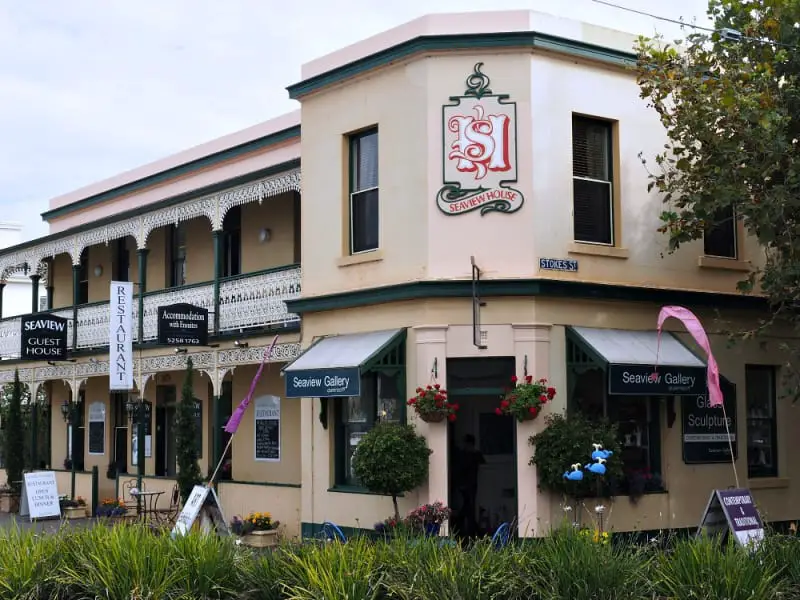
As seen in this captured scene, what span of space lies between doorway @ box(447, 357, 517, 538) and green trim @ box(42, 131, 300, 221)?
7245 millimetres

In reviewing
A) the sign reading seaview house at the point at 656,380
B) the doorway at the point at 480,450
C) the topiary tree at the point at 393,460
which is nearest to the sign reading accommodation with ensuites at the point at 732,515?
the sign reading seaview house at the point at 656,380

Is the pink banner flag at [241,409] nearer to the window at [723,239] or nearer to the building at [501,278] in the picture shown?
the building at [501,278]

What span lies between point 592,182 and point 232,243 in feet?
30.7

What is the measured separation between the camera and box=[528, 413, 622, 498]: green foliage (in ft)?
46.6

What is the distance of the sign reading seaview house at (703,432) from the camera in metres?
16.3

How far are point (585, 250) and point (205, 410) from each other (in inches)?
433

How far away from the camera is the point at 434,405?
1474 centimetres

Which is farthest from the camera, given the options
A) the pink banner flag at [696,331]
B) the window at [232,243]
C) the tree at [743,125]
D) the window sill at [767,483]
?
the window at [232,243]

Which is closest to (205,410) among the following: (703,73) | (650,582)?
(703,73)

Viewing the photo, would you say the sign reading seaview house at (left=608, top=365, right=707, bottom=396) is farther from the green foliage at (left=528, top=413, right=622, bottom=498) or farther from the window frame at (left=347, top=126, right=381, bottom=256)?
the window frame at (left=347, top=126, right=381, bottom=256)

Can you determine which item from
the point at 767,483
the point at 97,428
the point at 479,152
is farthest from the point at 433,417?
the point at 97,428

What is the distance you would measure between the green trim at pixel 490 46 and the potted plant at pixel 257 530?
7.20 m

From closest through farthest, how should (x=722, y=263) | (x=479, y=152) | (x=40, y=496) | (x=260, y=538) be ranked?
(x=479, y=152), (x=722, y=263), (x=260, y=538), (x=40, y=496)

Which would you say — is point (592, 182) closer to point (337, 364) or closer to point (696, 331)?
point (696, 331)
